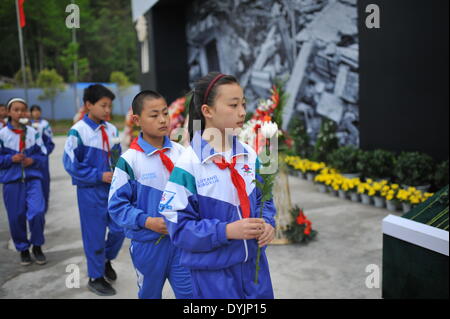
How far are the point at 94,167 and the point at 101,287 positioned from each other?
3.23 ft

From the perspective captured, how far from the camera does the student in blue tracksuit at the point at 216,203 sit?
171cm

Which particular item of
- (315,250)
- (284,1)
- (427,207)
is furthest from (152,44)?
(427,207)

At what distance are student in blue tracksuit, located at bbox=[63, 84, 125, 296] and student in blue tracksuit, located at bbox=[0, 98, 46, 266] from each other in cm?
109

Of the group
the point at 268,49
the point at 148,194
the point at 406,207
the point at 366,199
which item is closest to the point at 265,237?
the point at 148,194

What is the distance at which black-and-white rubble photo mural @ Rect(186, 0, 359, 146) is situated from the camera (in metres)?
7.80

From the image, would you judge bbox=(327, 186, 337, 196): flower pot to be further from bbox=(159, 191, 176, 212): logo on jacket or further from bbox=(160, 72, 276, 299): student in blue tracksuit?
bbox=(159, 191, 176, 212): logo on jacket

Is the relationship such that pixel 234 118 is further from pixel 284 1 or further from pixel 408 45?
pixel 284 1

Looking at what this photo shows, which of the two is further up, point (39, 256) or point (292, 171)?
point (39, 256)

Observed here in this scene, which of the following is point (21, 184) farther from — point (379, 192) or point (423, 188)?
point (423, 188)

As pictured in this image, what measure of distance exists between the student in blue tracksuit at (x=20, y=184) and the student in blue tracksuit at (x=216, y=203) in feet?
10.3

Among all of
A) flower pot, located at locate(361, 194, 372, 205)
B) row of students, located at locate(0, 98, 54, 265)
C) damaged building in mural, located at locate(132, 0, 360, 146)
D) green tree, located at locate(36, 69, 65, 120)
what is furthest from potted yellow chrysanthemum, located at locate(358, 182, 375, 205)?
green tree, located at locate(36, 69, 65, 120)

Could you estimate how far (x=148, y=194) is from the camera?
2521mm

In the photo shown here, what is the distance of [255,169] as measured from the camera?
1.90 metres

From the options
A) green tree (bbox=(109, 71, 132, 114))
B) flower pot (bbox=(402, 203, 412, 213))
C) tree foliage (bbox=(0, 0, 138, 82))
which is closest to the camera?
flower pot (bbox=(402, 203, 412, 213))
